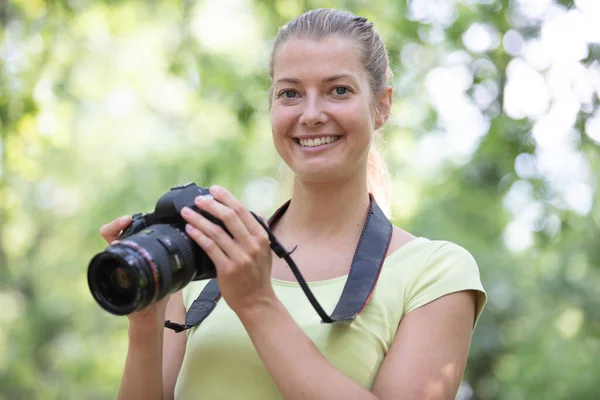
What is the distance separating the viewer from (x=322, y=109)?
2.14 metres

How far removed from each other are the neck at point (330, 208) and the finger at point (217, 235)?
0.52 metres

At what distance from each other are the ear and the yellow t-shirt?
407mm

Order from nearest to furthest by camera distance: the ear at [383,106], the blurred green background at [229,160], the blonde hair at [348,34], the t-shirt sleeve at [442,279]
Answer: the t-shirt sleeve at [442,279], the blonde hair at [348,34], the ear at [383,106], the blurred green background at [229,160]

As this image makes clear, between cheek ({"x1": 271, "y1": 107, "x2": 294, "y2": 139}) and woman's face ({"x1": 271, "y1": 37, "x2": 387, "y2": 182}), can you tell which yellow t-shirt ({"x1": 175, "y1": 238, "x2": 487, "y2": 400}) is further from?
cheek ({"x1": 271, "y1": 107, "x2": 294, "y2": 139})

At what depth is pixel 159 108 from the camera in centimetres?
1157

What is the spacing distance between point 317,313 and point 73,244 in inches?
449

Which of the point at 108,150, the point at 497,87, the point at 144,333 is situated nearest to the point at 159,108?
the point at 108,150

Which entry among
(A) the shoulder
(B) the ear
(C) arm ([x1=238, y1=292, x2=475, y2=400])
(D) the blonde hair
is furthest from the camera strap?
(D) the blonde hair

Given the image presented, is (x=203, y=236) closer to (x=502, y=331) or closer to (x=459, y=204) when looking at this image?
(x=459, y=204)

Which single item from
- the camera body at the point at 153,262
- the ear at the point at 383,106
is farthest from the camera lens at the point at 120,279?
the ear at the point at 383,106

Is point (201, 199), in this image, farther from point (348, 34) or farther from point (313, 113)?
point (348, 34)

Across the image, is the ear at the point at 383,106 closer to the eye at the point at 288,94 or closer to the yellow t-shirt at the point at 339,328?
the eye at the point at 288,94

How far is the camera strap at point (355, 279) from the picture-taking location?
195 cm

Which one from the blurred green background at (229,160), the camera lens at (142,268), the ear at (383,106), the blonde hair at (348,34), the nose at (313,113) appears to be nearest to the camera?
the camera lens at (142,268)
